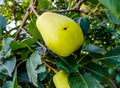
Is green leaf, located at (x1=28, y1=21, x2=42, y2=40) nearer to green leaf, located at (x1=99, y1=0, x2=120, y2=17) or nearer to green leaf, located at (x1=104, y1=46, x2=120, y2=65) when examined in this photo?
green leaf, located at (x1=104, y1=46, x2=120, y2=65)

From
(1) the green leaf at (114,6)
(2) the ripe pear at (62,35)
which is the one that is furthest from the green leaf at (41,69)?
(1) the green leaf at (114,6)

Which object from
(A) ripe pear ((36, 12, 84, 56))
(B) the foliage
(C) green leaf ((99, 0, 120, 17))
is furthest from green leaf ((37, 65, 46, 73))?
(C) green leaf ((99, 0, 120, 17))

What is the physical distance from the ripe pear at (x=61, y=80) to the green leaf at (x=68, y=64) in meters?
0.02

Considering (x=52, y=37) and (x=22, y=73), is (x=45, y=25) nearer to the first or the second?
(x=52, y=37)

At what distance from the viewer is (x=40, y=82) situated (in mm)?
978

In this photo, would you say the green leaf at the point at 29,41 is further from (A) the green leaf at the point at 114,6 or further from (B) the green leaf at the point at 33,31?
(A) the green leaf at the point at 114,6

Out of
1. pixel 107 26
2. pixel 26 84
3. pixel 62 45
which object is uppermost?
pixel 62 45

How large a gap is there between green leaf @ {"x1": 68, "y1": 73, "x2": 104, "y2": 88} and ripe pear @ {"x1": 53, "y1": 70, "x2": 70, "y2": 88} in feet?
0.04

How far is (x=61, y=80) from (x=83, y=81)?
0.18 feet

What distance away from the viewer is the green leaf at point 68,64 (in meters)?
0.80

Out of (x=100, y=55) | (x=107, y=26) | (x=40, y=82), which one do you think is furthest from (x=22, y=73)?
(x=107, y=26)

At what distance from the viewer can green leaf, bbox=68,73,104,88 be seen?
796mm

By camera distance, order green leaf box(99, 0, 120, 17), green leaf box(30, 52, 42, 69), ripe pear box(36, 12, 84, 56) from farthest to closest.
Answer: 1. green leaf box(30, 52, 42, 69)
2. ripe pear box(36, 12, 84, 56)
3. green leaf box(99, 0, 120, 17)

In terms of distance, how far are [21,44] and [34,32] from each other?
6cm
